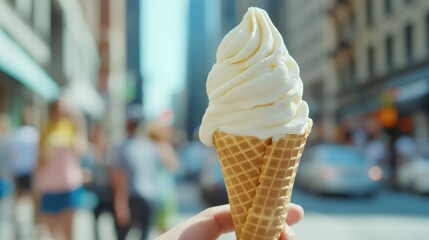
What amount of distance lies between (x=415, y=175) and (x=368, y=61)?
788 inches

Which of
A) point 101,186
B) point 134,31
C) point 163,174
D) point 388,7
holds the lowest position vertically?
point 101,186

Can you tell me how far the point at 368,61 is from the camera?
35.8 meters

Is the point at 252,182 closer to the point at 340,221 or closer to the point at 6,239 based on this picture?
the point at 6,239

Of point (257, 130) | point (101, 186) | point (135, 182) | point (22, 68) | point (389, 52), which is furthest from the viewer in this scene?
point (389, 52)

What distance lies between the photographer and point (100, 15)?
177 ft

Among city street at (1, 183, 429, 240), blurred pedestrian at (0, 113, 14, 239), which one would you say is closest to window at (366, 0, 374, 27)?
city street at (1, 183, 429, 240)

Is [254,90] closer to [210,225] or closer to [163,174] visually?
[210,225]

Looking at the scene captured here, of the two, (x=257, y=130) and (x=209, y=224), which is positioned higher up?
(x=257, y=130)

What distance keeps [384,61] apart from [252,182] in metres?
31.9

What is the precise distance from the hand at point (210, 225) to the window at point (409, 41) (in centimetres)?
2785

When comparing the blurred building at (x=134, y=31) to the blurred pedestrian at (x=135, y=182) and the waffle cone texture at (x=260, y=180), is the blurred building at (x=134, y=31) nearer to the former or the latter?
the blurred pedestrian at (x=135, y=182)

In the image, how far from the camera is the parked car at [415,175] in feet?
53.5

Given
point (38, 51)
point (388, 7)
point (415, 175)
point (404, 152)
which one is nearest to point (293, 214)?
point (415, 175)

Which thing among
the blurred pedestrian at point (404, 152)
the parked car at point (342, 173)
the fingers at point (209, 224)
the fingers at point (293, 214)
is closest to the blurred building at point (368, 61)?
the blurred pedestrian at point (404, 152)
